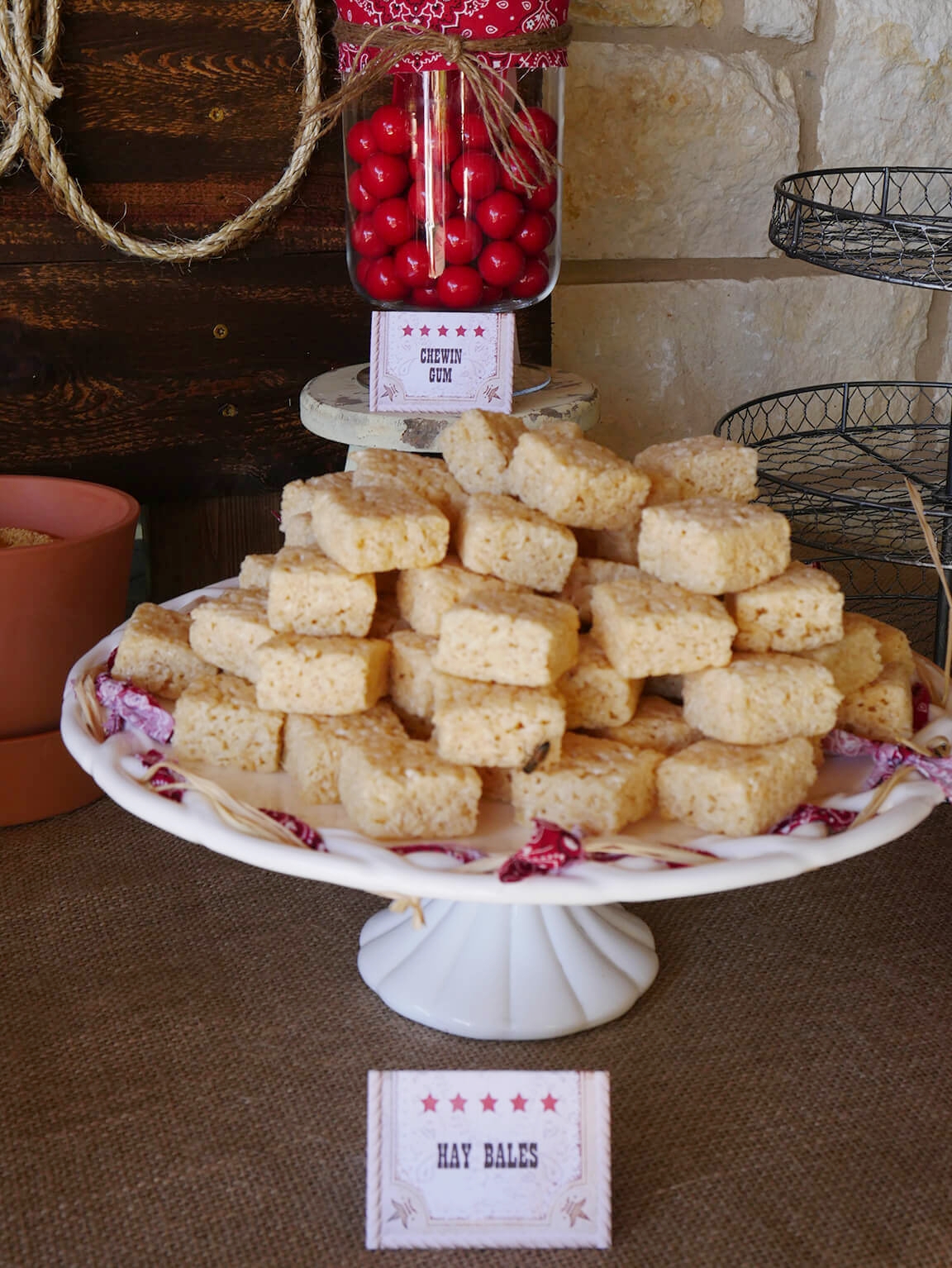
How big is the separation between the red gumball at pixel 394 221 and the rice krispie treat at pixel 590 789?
72 cm

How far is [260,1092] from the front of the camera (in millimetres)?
1022

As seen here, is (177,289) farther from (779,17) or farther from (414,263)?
(779,17)

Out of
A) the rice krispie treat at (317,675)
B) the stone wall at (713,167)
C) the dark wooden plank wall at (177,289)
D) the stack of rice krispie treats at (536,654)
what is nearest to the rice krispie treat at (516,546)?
the stack of rice krispie treats at (536,654)

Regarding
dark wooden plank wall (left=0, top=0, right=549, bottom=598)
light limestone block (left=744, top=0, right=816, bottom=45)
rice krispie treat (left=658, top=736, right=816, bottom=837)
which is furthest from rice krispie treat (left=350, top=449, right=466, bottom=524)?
light limestone block (left=744, top=0, right=816, bottom=45)

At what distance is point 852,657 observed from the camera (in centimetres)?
104

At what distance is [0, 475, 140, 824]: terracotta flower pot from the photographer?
1.35 m

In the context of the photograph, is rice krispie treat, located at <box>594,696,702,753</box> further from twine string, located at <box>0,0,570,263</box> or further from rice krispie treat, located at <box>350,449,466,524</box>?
twine string, located at <box>0,0,570,263</box>

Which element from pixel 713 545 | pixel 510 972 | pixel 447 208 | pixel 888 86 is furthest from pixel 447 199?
pixel 888 86

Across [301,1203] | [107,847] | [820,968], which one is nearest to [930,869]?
[820,968]

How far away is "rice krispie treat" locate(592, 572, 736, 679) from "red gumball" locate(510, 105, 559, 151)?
0.65 metres

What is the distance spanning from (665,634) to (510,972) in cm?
34

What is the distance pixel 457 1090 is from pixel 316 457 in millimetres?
1201

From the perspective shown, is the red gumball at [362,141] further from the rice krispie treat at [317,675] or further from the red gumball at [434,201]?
the rice krispie treat at [317,675]

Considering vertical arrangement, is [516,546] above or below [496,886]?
above
